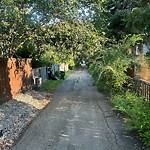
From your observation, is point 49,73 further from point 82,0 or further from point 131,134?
point 131,134

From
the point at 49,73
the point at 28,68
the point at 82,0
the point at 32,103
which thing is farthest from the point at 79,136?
the point at 49,73

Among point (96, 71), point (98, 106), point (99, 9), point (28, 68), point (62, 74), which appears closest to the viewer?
point (98, 106)

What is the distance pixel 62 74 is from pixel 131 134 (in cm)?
2147

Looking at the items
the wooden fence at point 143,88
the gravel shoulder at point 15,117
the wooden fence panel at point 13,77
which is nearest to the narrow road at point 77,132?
the gravel shoulder at point 15,117

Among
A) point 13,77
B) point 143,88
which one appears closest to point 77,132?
point 143,88

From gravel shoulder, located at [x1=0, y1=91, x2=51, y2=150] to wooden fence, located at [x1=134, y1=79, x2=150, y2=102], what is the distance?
3.79 m

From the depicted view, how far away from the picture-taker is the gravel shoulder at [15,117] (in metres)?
6.56

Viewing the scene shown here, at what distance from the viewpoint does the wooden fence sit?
32.2 ft

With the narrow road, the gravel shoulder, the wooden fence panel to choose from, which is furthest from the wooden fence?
the wooden fence panel

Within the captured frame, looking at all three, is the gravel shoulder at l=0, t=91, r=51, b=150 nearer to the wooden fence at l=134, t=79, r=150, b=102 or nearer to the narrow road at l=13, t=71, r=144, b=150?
the narrow road at l=13, t=71, r=144, b=150

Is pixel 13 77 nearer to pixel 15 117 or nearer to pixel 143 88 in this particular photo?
pixel 15 117

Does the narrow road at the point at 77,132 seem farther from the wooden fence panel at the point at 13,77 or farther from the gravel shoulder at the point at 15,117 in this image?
the wooden fence panel at the point at 13,77

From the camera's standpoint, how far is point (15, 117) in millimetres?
9008

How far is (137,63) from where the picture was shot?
12008 millimetres
